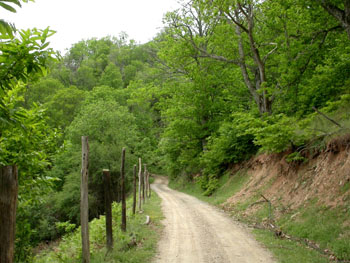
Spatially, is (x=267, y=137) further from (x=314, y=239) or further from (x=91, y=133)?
(x=91, y=133)

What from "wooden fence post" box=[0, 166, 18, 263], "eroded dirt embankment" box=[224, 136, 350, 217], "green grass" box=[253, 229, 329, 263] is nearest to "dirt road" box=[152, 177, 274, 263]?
"green grass" box=[253, 229, 329, 263]

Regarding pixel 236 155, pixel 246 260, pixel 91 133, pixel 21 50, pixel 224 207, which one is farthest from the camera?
pixel 91 133

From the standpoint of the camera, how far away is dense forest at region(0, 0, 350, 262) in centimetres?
673

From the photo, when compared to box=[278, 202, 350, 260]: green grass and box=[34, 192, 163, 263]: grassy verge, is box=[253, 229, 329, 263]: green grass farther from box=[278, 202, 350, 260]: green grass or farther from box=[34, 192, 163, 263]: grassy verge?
box=[34, 192, 163, 263]: grassy verge

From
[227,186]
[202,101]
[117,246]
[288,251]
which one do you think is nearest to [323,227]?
[288,251]

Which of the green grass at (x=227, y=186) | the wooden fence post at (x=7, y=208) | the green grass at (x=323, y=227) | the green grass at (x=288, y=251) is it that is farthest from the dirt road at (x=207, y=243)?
the green grass at (x=227, y=186)

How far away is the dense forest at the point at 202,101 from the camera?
22.1 feet

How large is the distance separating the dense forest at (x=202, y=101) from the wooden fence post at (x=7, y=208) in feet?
1.56

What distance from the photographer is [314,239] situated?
331 inches

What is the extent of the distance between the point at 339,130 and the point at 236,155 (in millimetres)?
13553

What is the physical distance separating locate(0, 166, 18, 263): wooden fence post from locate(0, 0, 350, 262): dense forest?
47 cm

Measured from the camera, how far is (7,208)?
8.56 feet

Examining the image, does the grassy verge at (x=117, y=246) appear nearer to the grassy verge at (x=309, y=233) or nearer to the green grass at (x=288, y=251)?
the green grass at (x=288, y=251)

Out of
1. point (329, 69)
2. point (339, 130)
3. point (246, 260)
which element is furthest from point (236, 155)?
point (246, 260)
